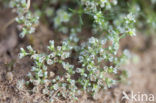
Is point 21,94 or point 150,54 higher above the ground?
point 150,54

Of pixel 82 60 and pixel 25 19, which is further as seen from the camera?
pixel 25 19

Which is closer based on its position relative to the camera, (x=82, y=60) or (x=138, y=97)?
(x=82, y=60)

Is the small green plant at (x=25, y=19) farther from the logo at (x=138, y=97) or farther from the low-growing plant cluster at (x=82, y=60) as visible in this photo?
the logo at (x=138, y=97)

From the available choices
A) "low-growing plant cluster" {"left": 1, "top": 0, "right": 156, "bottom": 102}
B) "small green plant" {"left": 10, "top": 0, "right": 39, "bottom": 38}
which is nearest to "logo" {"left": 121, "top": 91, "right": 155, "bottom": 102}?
"low-growing plant cluster" {"left": 1, "top": 0, "right": 156, "bottom": 102}

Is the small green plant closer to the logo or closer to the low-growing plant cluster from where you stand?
the low-growing plant cluster

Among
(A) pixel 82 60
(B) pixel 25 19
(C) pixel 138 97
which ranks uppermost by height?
(B) pixel 25 19

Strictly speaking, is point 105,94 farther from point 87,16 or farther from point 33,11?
point 33,11

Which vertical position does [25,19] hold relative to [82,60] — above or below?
above

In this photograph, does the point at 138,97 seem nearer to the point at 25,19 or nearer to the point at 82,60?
the point at 82,60

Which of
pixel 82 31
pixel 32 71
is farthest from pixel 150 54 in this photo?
pixel 32 71

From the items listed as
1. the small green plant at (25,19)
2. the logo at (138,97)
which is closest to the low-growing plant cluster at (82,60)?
the small green plant at (25,19)

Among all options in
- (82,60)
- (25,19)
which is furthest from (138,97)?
(25,19)
